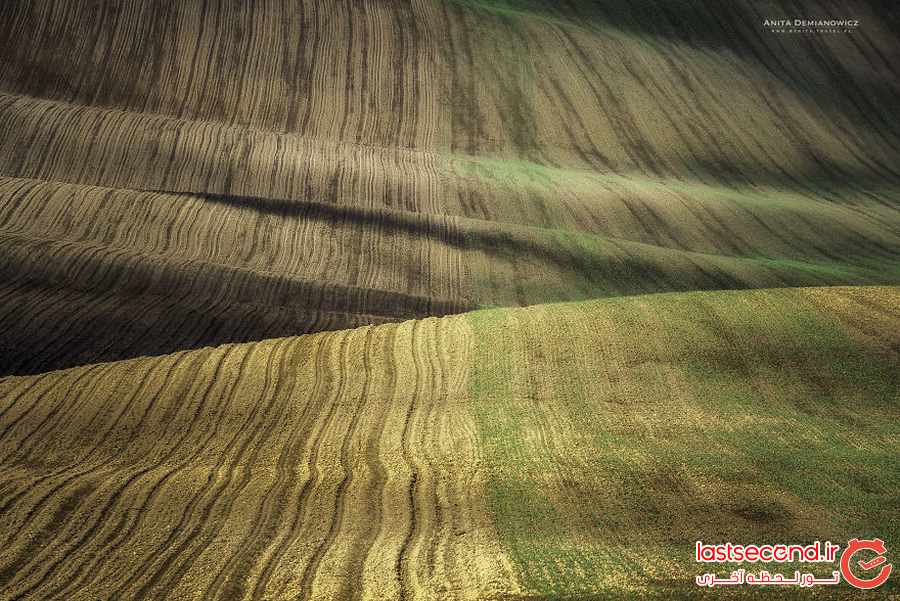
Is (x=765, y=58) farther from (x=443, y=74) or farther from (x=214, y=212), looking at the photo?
(x=214, y=212)

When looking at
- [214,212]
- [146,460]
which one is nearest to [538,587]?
[146,460]

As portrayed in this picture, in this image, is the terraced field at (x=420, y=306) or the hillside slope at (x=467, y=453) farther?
the terraced field at (x=420, y=306)

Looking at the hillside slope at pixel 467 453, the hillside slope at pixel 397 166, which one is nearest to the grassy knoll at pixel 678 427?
the hillside slope at pixel 467 453

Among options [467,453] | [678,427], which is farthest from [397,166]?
[467,453]

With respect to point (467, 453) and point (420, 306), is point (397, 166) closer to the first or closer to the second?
point (420, 306)

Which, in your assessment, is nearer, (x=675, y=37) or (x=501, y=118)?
(x=501, y=118)

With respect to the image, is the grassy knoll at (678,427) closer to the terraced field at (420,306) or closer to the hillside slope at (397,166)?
the terraced field at (420,306)


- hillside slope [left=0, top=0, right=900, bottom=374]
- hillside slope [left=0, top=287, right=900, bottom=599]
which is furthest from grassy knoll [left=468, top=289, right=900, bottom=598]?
hillside slope [left=0, top=0, right=900, bottom=374]
